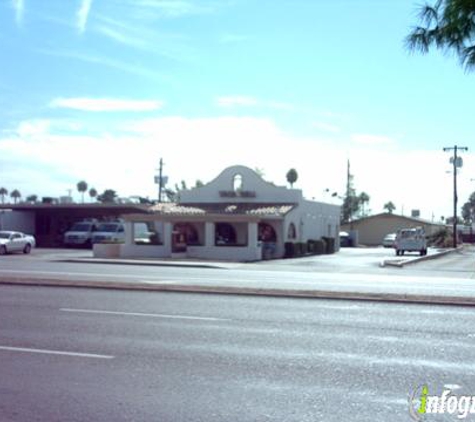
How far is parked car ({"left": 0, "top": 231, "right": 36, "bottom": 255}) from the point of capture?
43.2 metres

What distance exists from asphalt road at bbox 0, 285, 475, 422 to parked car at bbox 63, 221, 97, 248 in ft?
124

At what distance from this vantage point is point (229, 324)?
1192 centimetres

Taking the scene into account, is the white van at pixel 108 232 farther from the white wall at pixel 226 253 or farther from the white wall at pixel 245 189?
the white wall at pixel 226 253

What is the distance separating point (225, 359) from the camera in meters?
9.04

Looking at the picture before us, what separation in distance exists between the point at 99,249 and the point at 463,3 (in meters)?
33.8

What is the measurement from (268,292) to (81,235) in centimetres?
3709

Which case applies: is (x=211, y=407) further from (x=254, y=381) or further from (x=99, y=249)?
(x=99, y=249)

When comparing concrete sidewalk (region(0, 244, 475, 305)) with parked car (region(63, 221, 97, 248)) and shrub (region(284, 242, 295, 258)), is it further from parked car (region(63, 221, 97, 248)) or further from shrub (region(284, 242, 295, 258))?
parked car (region(63, 221, 97, 248))

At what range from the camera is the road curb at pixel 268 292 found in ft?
49.9

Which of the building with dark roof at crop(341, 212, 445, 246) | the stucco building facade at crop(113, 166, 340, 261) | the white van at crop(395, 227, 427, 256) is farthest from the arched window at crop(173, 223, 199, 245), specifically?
the building with dark roof at crop(341, 212, 445, 246)

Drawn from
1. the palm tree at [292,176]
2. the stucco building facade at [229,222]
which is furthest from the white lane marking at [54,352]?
the palm tree at [292,176]

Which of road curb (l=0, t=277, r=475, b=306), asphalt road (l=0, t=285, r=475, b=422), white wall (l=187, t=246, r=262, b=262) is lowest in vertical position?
asphalt road (l=0, t=285, r=475, b=422)

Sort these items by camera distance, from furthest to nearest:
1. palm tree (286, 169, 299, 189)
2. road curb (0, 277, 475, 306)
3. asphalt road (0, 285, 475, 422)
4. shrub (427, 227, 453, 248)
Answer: palm tree (286, 169, 299, 189) → shrub (427, 227, 453, 248) → road curb (0, 277, 475, 306) → asphalt road (0, 285, 475, 422)

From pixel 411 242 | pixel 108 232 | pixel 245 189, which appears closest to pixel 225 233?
pixel 245 189
